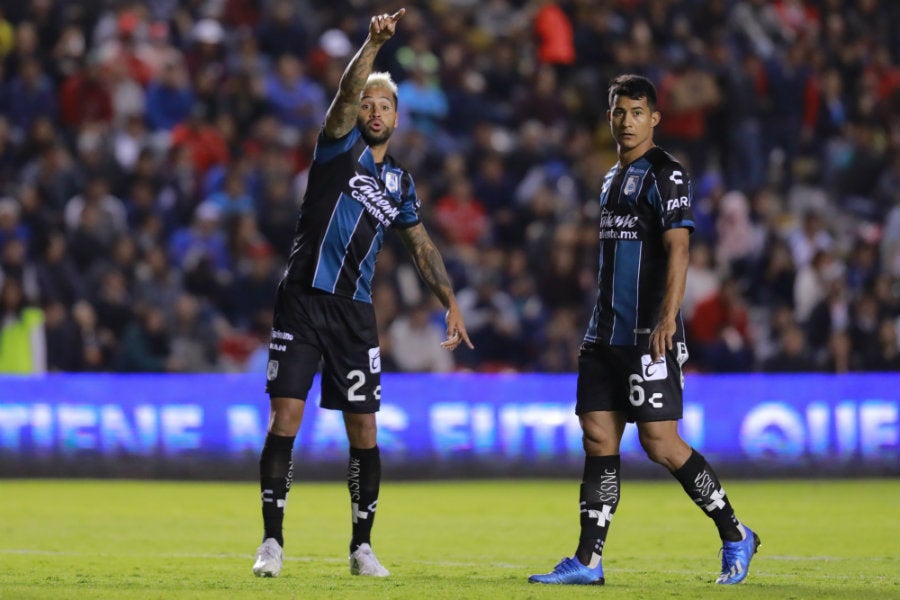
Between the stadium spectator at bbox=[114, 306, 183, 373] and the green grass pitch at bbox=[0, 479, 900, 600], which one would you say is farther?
the stadium spectator at bbox=[114, 306, 183, 373]

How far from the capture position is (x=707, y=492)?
25.1 ft

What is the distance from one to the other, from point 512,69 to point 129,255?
611 cm

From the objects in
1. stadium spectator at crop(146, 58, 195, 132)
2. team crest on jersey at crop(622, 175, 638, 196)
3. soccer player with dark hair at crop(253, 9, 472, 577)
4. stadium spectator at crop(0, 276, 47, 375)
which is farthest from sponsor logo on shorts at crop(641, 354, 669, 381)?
stadium spectator at crop(146, 58, 195, 132)

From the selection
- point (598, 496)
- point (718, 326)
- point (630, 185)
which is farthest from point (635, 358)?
point (718, 326)

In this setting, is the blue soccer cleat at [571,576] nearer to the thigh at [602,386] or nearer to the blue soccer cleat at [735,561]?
the blue soccer cleat at [735,561]

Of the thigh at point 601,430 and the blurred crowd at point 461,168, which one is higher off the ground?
the blurred crowd at point 461,168

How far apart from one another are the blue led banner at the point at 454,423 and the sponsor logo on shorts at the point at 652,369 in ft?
23.5

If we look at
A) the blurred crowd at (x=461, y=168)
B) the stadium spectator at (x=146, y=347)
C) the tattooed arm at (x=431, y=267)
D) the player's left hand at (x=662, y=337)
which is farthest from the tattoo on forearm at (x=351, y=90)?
the stadium spectator at (x=146, y=347)

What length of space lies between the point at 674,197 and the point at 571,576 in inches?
70.7

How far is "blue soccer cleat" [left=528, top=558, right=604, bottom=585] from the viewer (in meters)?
7.47

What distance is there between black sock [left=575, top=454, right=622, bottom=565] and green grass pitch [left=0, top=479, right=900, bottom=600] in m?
0.27

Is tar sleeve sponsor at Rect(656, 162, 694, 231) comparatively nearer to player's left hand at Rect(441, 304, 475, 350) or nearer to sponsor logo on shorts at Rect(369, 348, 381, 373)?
player's left hand at Rect(441, 304, 475, 350)

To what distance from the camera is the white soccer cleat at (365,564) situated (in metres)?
7.93

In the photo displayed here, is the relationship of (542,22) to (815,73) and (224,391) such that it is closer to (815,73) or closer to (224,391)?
(815,73)
